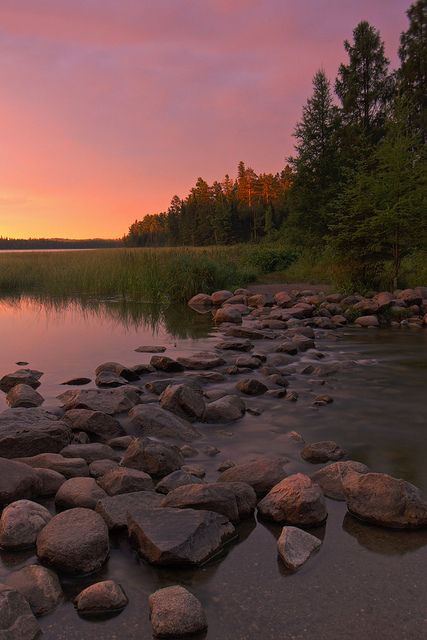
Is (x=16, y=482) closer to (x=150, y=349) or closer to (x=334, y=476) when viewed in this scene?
(x=334, y=476)

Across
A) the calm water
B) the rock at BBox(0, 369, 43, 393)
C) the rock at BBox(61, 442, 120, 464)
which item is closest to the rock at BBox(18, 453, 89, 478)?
the rock at BBox(61, 442, 120, 464)

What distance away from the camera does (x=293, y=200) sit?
101 feet

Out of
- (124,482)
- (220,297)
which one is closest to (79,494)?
(124,482)

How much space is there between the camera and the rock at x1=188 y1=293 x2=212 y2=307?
16938 mm

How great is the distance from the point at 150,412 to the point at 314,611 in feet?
9.73

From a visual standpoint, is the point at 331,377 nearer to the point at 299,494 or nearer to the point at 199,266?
the point at 299,494

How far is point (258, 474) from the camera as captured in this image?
3.96 m

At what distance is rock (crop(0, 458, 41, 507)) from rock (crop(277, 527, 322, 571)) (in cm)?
177

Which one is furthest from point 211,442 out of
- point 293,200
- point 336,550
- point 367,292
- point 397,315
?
point 293,200

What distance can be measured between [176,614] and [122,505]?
3.37ft

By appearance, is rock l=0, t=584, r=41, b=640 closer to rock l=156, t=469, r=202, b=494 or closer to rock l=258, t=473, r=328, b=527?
rock l=156, t=469, r=202, b=494

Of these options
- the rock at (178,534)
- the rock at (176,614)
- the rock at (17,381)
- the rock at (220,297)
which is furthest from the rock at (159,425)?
the rock at (220,297)

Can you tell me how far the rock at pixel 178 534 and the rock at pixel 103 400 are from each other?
2.47 metres

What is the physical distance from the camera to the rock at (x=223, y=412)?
18.4 ft
